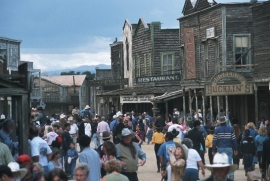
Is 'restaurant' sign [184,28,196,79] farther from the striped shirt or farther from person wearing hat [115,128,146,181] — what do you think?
person wearing hat [115,128,146,181]

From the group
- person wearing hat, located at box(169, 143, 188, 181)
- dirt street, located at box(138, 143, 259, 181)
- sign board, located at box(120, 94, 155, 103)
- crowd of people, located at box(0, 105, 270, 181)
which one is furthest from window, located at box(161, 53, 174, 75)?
person wearing hat, located at box(169, 143, 188, 181)

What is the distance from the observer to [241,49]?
41.1 metres

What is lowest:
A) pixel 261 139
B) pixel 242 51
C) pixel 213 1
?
pixel 261 139

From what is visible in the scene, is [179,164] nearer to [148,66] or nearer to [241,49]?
[241,49]

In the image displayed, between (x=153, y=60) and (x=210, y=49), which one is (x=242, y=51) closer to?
(x=210, y=49)

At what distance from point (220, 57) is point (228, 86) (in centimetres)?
521

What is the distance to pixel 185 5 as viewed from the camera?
1876 inches

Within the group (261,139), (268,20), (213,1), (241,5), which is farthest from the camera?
(213,1)

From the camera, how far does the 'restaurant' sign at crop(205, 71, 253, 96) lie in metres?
36.2

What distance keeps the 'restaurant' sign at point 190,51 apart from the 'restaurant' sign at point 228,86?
7487 mm

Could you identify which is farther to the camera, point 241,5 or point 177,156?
point 241,5

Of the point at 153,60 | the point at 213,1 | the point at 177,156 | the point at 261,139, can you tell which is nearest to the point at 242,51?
the point at 213,1

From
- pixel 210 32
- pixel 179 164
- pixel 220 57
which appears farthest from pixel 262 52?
pixel 179 164

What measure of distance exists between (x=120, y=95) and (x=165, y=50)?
4793mm
